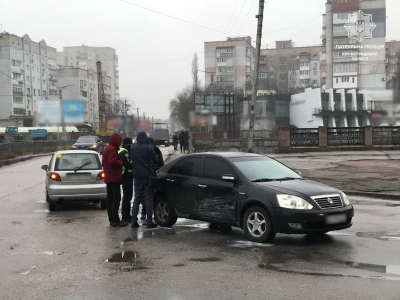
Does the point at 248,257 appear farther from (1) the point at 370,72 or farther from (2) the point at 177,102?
(1) the point at 370,72

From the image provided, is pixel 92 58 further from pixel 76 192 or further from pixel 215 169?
pixel 215 169

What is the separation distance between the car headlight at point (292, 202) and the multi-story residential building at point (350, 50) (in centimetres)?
10276

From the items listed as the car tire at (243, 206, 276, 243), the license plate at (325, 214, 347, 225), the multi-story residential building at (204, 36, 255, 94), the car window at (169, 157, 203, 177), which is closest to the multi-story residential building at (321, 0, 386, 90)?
the multi-story residential building at (204, 36, 255, 94)

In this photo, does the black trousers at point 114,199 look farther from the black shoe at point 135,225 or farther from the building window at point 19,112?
the building window at point 19,112

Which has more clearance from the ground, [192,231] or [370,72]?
[370,72]

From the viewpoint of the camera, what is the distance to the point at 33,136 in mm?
60344

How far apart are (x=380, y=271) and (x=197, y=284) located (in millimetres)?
2259

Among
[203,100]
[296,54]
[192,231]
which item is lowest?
[192,231]

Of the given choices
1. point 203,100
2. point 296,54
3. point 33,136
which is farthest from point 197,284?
point 296,54

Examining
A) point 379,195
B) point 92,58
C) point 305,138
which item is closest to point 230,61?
point 92,58

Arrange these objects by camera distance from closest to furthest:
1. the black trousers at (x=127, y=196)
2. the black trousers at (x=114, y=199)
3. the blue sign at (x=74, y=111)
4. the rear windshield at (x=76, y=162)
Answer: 1. the black trousers at (x=114, y=199)
2. the black trousers at (x=127, y=196)
3. the rear windshield at (x=76, y=162)
4. the blue sign at (x=74, y=111)

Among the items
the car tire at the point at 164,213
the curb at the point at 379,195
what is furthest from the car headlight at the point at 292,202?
the curb at the point at 379,195

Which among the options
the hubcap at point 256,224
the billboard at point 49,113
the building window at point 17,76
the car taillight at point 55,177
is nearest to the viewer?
the hubcap at point 256,224

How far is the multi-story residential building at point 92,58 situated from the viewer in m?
146
